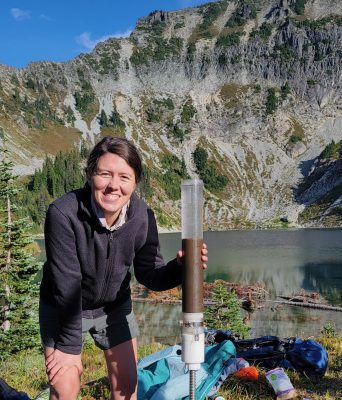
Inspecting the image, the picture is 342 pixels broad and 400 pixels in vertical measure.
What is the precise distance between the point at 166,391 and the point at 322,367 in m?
2.59

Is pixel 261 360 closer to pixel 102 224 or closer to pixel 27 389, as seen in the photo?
pixel 27 389

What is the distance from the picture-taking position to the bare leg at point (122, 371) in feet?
14.8

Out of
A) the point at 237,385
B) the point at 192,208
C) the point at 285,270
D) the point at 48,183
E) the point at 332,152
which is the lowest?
the point at 285,270

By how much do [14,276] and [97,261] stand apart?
1482cm

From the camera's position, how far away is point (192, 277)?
369cm

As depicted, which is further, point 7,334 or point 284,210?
point 284,210

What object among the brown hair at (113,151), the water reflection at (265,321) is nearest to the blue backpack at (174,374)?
the brown hair at (113,151)

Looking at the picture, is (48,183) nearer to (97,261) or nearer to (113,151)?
(97,261)

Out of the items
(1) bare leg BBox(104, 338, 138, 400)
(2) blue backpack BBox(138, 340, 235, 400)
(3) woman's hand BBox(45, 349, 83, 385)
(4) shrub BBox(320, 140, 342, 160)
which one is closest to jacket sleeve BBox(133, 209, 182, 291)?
(1) bare leg BBox(104, 338, 138, 400)

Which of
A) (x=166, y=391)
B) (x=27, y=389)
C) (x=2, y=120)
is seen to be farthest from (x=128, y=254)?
(x=2, y=120)

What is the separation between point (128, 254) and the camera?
4.18 m

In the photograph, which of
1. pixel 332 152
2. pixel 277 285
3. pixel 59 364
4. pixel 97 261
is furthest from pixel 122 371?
pixel 332 152

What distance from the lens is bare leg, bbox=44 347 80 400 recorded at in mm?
3807

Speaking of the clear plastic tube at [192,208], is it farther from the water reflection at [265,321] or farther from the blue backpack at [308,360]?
the water reflection at [265,321]
